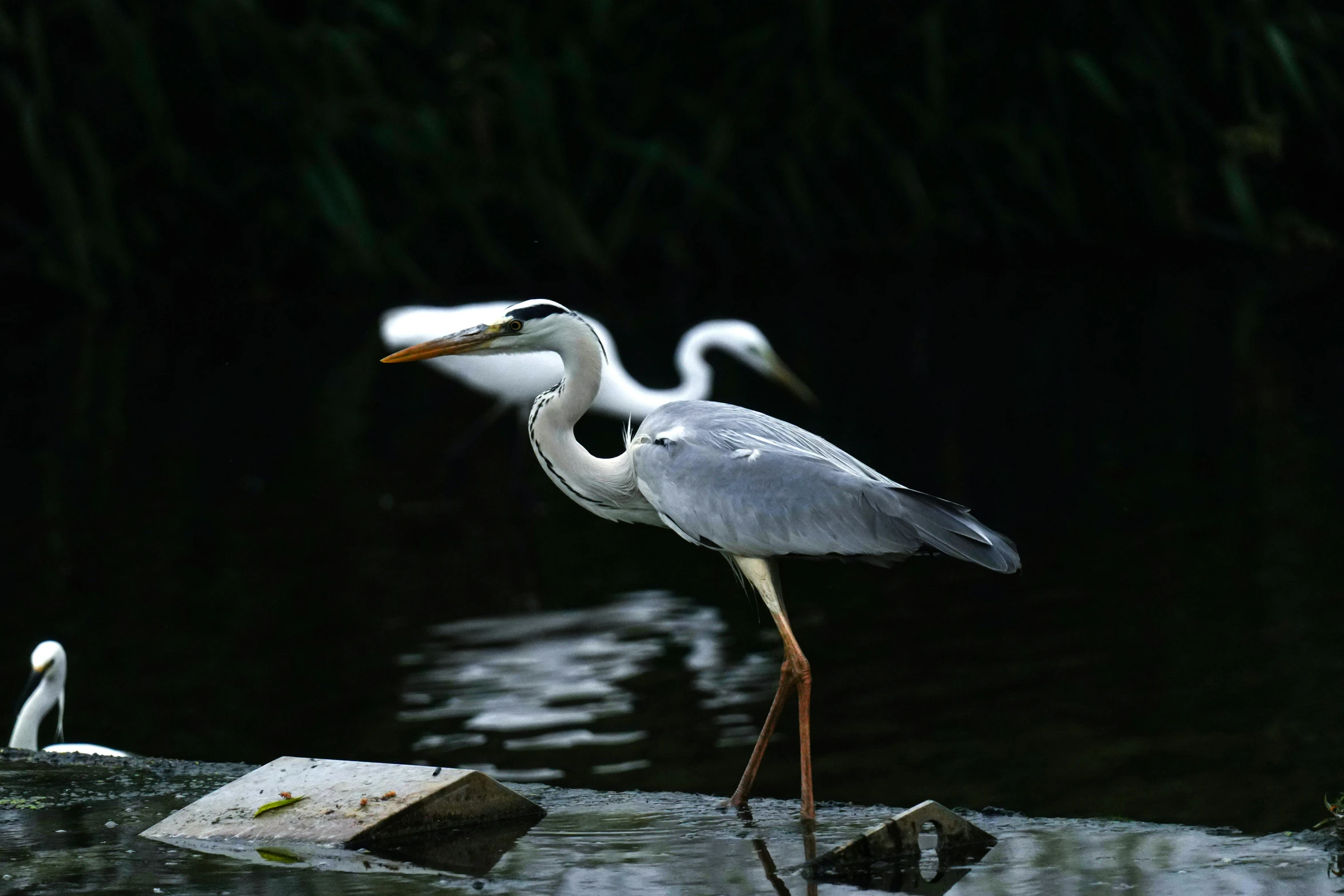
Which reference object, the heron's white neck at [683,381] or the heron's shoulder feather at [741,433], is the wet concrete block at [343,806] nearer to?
the heron's shoulder feather at [741,433]

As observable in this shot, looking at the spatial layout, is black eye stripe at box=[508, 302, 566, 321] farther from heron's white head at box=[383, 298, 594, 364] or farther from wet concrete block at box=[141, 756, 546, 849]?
wet concrete block at box=[141, 756, 546, 849]

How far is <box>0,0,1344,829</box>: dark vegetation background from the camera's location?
7133mm

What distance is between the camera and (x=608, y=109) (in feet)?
63.0

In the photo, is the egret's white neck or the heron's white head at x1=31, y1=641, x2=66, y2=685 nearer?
the heron's white head at x1=31, y1=641, x2=66, y2=685

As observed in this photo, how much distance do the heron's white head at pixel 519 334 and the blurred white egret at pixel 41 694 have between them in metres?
1.87

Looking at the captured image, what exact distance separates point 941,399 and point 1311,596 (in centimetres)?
559

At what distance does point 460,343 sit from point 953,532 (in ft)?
4.81

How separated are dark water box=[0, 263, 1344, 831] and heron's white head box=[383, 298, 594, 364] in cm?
158

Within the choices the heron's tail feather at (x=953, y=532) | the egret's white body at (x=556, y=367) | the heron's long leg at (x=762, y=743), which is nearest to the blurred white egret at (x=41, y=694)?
the heron's long leg at (x=762, y=743)

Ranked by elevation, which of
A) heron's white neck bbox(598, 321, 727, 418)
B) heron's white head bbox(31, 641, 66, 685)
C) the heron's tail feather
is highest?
heron's white neck bbox(598, 321, 727, 418)

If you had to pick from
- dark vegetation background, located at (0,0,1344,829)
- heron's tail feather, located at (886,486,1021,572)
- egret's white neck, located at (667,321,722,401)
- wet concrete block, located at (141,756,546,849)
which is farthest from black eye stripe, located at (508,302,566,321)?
egret's white neck, located at (667,321,722,401)

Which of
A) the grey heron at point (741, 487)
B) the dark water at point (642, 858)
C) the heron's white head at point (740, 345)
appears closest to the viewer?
the dark water at point (642, 858)

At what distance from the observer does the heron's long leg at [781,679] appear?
4.59 m

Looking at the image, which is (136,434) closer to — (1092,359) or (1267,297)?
(1092,359)
